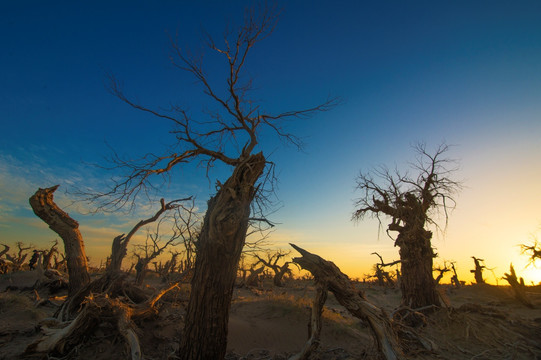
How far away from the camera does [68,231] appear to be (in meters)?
9.23

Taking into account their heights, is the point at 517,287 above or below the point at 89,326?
above

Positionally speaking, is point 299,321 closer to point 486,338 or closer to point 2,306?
point 486,338

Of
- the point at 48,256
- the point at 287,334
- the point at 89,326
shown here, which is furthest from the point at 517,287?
the point at 48,256

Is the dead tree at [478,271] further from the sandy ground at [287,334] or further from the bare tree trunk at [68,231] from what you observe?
the bare tree trunk at [68,231]

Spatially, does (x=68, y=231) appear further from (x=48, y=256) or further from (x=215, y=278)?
(x=48, y=256)

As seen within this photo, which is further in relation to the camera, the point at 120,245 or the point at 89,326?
the point at 120,245

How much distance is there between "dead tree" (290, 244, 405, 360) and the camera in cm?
445

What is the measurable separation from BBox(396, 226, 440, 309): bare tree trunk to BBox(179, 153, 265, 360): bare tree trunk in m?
7.67

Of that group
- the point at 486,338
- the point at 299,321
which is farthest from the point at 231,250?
the point at 486,338

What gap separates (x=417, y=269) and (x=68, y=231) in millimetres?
12797

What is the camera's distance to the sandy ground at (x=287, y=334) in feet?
18.5

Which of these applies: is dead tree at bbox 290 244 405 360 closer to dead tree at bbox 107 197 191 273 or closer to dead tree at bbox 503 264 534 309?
dead tree at bbox 107 197 191 273

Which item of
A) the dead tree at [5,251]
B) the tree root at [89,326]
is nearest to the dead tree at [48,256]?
the dead tree at [5,251]

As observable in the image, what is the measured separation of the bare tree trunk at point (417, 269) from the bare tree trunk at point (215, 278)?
767 centimetres
